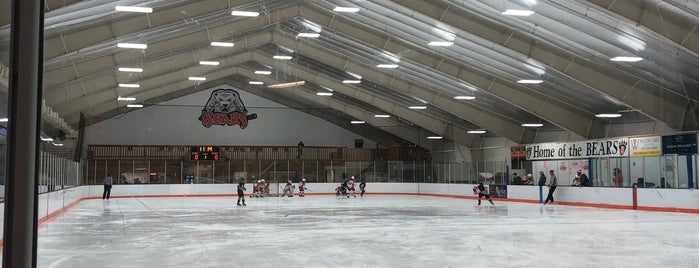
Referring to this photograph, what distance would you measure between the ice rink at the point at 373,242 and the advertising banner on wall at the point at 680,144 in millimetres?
2771

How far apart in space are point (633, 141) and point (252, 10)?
14363 mm

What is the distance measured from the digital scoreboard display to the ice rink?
15.7 metres

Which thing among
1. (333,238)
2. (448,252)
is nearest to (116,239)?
(333,238)

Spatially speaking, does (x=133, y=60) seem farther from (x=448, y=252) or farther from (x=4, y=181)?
(x=4, y=181)

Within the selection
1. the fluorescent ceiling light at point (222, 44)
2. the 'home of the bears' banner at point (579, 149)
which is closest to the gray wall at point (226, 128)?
the 'home of the bears' banner at point (579, 149)

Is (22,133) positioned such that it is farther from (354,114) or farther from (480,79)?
(354,114)

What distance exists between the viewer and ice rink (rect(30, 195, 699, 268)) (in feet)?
24.7

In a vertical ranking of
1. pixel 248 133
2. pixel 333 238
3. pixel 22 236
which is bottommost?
pixel 333 238

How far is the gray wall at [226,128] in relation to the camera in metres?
30.4

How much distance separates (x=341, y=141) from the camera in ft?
120

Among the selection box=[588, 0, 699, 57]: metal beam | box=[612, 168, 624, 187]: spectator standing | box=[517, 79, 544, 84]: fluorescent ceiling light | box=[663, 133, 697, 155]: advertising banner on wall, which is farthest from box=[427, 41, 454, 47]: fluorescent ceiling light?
box=[612, 168, 624, 187]: spectator standing

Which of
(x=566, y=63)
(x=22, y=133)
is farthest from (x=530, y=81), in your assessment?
(x=22, y=133)

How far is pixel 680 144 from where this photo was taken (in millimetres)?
18297

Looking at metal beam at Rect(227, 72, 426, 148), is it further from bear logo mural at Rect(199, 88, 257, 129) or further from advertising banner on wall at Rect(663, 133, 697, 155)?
advertising banner on wall at Rect(663, 133, 697, 155)
